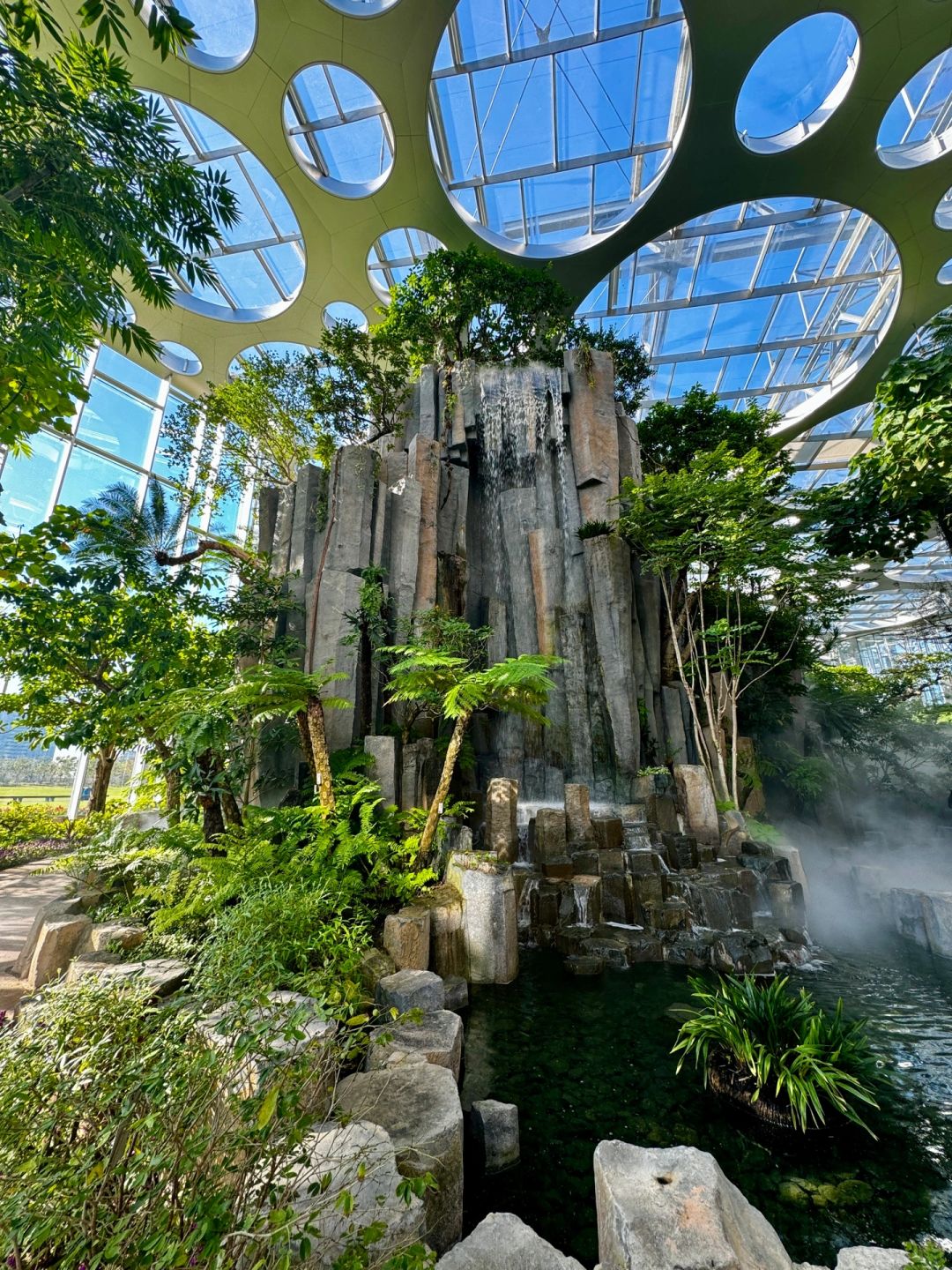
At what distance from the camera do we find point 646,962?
5391 millimetres

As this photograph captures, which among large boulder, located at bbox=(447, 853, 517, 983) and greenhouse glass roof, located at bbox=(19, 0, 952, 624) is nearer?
large boulder, located at bbox=(447, 853, 517, 983)

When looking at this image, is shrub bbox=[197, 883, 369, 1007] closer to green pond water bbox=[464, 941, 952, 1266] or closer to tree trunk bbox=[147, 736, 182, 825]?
green pond water bbox=[464, 941, 952, 1266]

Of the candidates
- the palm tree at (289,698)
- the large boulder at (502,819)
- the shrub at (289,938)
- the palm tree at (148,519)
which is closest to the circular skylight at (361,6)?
the palm tree at (148,519)

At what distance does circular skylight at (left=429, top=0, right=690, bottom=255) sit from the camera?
39.8 feet

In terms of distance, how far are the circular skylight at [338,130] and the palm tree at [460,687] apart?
51.5ft

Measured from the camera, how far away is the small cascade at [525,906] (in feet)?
19.7

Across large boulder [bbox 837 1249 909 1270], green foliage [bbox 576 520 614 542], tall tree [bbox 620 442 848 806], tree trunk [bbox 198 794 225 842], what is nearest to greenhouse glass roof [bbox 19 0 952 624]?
tall tree [bbox 620 442 848 806]

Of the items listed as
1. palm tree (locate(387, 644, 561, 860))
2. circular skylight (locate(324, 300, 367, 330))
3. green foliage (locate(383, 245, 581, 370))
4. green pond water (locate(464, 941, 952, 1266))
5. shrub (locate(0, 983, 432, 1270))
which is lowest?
green pond water (locate(464, 941, 952, 1266))

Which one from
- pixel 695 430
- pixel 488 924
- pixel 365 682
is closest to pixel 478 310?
pixel 695 430

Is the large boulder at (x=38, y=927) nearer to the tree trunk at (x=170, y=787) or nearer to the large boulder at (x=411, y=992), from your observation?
the tree trunk at (x=170, y=787)

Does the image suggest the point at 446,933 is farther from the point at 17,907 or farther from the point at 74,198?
the point at 74,198

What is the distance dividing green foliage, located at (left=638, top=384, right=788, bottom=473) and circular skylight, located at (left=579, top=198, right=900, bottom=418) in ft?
12.7

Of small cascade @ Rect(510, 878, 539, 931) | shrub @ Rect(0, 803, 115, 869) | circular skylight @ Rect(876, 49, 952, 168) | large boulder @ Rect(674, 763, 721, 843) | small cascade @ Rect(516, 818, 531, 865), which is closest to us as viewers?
small cascade @ Rect(510, 878, 539, 931)

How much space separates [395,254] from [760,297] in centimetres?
1189
